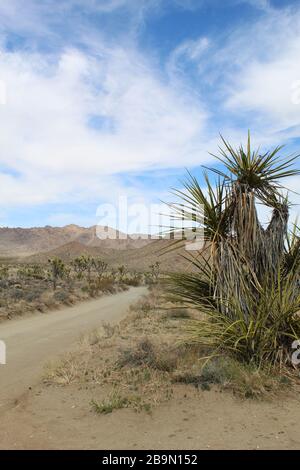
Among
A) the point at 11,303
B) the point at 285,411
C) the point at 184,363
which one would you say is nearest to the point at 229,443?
the point at 285,411

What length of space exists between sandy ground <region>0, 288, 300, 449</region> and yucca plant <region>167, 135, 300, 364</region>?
0.97 m

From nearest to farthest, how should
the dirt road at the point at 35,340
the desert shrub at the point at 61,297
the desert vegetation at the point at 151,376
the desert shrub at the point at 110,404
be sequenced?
the desert shrub at the point at 110,404, the desert vegetation at the point at 151,376, the dirt road at the point at 35,340, the desert shrub at the point at 61,297

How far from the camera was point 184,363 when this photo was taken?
7.46 meters

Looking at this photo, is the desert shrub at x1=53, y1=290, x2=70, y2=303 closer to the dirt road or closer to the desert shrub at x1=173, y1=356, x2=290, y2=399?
the dirt road

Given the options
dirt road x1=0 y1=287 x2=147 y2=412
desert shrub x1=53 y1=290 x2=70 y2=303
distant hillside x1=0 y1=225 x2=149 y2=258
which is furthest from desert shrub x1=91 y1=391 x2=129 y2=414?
distant hillside x1=0 y1=225 x2=149 y2=258

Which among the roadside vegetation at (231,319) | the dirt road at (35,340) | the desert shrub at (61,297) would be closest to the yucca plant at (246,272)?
the roadside vegetation at (231,319)

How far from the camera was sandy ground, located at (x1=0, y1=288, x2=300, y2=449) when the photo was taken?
4.79m

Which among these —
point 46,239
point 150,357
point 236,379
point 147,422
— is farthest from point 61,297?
point 46,239

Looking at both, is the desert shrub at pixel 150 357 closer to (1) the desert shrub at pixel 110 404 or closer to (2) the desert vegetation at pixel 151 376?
(2) the desert vegetation at pixel 151 376

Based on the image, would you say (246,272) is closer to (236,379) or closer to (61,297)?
(236,379)

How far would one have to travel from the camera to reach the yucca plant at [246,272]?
6.91 metres

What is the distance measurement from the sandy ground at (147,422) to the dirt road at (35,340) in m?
0.15

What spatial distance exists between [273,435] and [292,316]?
8.22ft
